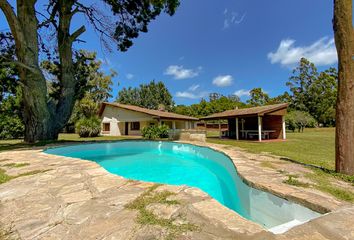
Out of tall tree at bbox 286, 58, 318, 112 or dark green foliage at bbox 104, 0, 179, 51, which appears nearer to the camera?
dark green foliage at bbox 104, 0, 179, 51

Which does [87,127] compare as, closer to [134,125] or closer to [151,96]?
[134,125]

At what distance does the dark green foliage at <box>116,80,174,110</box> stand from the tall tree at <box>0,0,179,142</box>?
33841mm

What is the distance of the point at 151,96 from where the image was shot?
47969mm

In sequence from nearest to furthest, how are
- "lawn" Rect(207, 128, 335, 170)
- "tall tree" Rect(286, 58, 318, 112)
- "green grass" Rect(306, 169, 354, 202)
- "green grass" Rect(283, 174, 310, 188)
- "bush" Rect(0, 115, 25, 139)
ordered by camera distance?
"green grass" Rect(306, 169, 354, 202) < "green grass" Rect(283, 174, 310, 188) < "lawn" Rect(207, 128, 335, 170) < "bush" Rect(0, 115, 25, 139) < "tall tree" Rect(286, 58, 318, 112)

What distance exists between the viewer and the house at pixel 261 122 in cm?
1466

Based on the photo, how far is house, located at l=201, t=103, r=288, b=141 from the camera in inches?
577

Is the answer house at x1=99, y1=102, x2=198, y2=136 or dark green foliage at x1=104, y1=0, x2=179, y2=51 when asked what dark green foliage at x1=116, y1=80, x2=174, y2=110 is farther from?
dark green foliage at x1=104, y1=0, x2=179, y2=51

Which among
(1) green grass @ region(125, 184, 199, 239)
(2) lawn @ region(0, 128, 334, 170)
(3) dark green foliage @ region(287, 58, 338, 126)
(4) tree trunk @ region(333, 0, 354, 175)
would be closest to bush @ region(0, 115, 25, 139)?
(2) lawn @ region(0, 128, 334, 170)

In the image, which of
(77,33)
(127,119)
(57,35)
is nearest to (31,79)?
(57,35)

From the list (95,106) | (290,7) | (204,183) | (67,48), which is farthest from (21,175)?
(95,106)

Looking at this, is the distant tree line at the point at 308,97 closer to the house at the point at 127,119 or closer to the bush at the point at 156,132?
the house at the point at 127,119

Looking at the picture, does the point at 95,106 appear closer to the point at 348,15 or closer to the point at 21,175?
the point at 21,175

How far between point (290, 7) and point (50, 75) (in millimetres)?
20052

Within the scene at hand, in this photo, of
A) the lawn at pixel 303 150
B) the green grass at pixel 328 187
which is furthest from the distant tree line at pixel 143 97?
the green grass at pixel 328 187
